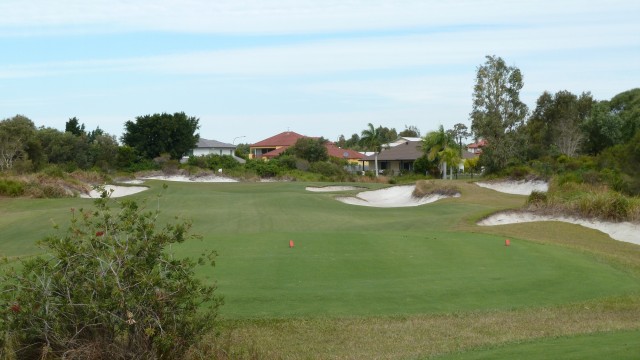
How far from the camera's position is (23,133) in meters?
72.6

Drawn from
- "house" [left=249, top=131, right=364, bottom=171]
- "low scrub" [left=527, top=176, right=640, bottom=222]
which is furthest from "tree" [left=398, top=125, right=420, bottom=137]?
"low scrub" [left=527, top=176, right=640, bottom=222]

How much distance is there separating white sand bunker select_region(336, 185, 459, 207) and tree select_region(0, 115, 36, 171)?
3635 centimetres

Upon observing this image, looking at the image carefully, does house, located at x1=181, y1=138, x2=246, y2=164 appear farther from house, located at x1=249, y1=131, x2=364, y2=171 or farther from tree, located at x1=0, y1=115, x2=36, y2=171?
tree, located at x1=0, y1=115, x2=36, y2=171

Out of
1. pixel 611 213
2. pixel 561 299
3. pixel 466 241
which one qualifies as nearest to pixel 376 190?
pixel 611 213

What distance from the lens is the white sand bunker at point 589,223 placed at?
85.5ft

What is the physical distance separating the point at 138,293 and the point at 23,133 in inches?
2737

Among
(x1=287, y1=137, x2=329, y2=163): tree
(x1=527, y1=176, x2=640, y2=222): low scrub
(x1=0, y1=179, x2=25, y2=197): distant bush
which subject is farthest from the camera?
(x1=287, y1=137, x2=329, y2=163): tree

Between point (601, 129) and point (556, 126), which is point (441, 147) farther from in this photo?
point (601, 129)

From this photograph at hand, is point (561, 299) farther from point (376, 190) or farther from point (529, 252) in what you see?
point (376, 190)

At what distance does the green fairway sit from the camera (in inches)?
328

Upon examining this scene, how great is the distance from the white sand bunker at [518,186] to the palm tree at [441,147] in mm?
24343

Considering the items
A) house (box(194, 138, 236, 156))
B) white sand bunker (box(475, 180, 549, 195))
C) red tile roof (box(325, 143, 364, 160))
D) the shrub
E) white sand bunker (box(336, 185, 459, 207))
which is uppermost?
house (box(194, 138, 236, 156))

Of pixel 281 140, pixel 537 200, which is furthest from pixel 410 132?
pixel 537 200

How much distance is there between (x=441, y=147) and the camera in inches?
3204
